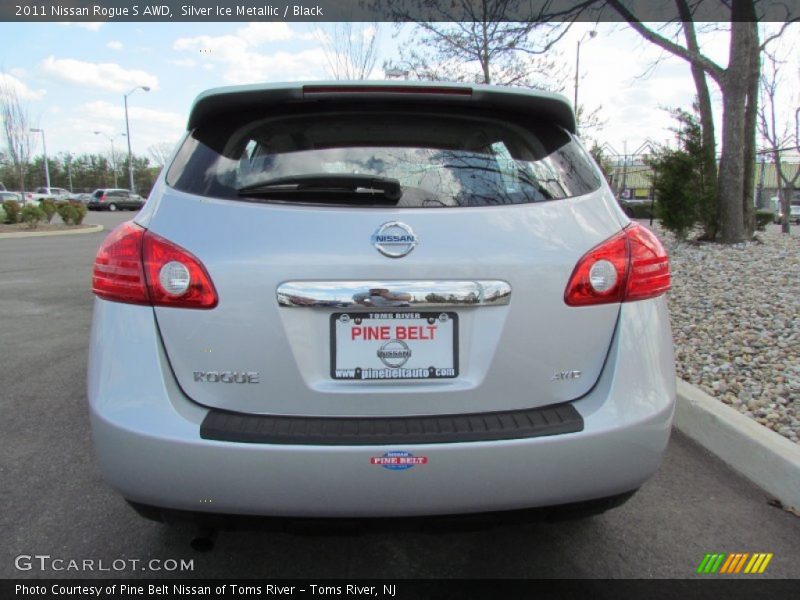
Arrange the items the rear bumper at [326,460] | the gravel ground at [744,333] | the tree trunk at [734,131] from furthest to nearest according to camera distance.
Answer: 1. the tree trunk at [734,131]
2. the gravel ground at [744,333]
3. the rear bumper at [326,460]

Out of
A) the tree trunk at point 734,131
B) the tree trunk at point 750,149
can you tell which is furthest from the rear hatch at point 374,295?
the tree trunk at point 750,149

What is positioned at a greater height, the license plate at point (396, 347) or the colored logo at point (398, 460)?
the license plate at point (396, 347)

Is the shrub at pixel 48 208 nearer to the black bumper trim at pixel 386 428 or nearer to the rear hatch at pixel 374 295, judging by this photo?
the rear hatch at pixel 374 295

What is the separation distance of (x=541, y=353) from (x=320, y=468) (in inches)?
29.0

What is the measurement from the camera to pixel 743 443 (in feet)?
9.68

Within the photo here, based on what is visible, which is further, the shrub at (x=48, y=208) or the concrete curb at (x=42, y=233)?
the shrub at (x=48, y=208)

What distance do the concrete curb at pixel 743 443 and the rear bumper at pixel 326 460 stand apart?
135 cm

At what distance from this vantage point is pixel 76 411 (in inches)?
146

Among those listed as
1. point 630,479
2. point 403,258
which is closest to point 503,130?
point 403,258

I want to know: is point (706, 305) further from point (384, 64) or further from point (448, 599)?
point (384, 64)

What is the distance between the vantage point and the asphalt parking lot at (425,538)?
2178 millimetres

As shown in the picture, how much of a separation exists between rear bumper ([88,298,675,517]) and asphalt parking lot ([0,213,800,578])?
198mm

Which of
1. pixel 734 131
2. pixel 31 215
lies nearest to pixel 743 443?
pixel 734 131

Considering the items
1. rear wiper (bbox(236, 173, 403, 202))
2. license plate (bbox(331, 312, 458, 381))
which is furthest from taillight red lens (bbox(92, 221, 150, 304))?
license plate (bbox(331, 312, 458, 381))
